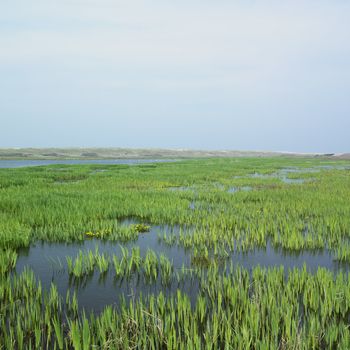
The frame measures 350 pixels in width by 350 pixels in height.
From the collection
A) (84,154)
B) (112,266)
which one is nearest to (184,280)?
(112,266)

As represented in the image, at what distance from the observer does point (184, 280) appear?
477cm

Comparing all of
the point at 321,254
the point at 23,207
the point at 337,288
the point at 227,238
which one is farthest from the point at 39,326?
the point at 23,207

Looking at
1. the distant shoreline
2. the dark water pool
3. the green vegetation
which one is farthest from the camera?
the distant shoreline

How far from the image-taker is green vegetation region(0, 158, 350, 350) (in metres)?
3.10

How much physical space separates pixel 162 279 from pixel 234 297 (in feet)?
4.19

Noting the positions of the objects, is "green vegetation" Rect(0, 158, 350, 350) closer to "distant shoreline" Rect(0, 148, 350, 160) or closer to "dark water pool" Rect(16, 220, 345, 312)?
"dark water pool" Rect(16, 220, 345, 312)

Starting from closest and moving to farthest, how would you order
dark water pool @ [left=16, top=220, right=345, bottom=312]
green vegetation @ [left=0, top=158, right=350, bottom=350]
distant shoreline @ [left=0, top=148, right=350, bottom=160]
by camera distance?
green vegetation @ [left=0, top=158, right=350, bottom=350]
dark water pool @ [left=16, top=220, right=345, bottom=312]
distant shoreline @ [left=0, top=148, right=350, bottom=160]

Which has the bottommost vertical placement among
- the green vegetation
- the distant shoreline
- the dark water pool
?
the dark water pool

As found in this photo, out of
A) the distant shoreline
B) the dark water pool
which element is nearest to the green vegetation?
the dark water pool

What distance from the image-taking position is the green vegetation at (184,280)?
310cm

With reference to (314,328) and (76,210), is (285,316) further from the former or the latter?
(76,210)

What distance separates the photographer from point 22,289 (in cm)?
422

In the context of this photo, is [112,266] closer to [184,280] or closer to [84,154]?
[184,280]

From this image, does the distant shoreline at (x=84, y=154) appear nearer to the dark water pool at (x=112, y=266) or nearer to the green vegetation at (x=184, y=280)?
the green vegetation at (x=184, y=280)
